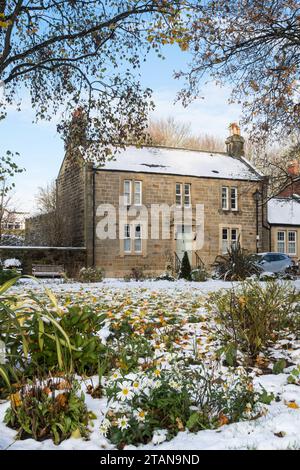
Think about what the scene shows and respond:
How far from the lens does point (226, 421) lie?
139 inches

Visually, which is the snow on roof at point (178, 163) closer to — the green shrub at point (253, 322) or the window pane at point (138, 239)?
the window pane at point (138, 239)

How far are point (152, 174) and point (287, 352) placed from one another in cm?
2323

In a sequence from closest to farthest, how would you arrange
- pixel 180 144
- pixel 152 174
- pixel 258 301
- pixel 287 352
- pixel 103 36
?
pixel 287 352, pixel 258 301, pixel 103 36, pixel 152 174, pixel 180 144

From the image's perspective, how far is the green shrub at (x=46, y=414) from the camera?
3.37 metres

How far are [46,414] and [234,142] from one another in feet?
104

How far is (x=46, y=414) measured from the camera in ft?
11.5

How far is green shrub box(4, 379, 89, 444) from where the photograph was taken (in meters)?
3.37

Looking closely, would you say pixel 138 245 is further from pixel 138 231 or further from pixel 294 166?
pixel 294 166

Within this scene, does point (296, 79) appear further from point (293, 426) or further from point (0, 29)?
point (293, 426)

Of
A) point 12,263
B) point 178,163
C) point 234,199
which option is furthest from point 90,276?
point 234,199

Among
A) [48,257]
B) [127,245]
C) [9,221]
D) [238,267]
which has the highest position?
[9,221]

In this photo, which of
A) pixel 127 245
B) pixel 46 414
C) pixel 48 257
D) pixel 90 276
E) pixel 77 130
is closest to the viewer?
pixel 46 414
